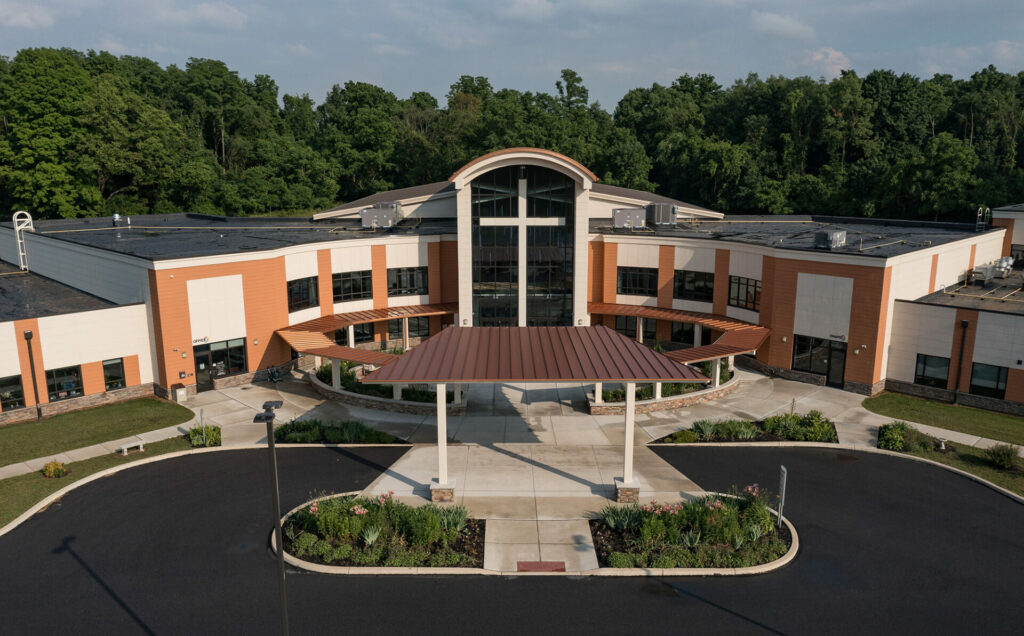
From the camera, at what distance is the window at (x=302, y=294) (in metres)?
39.4

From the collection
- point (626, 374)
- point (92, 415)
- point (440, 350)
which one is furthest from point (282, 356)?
point (626, 374)

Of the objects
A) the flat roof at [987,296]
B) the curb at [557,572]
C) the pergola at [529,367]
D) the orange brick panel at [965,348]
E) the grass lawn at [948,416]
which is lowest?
the curb at [557,572]

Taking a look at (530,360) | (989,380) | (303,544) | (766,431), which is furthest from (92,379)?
(989,380)

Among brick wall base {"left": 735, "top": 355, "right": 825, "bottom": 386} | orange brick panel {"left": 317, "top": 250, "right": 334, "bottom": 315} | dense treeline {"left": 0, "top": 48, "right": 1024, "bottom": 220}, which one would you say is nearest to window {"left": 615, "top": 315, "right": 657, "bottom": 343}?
brick wall base {"left": 735, "top": 355, "right": 825, "bottom": 386}

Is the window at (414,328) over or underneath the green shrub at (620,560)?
over

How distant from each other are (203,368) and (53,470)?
11.3m

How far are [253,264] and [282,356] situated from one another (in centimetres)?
575

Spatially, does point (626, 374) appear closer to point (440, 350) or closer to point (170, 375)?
point (440, 350)

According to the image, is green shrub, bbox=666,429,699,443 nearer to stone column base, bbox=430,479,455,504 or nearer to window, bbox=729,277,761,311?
stone column base, bbox=430,479,455,504

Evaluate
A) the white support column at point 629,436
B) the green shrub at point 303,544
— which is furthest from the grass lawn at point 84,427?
the white support column at point 629,436

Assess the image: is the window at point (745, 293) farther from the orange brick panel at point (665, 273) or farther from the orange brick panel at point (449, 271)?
the orange brick panel at point (449, 271)

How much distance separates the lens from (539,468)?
2605 cm

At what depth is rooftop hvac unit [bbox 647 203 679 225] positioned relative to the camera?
47781 mm

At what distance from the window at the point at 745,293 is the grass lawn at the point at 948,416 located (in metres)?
8.37
